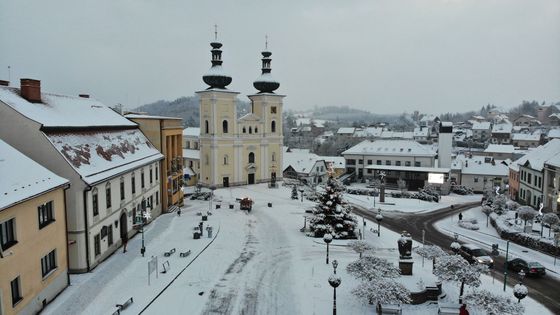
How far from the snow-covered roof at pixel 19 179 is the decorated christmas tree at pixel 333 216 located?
18.7m

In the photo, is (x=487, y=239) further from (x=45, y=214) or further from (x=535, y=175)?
(x=45, y=214)

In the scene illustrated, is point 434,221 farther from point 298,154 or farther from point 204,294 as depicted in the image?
point 298,154

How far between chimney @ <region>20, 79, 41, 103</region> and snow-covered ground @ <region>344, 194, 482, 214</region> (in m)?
35.5

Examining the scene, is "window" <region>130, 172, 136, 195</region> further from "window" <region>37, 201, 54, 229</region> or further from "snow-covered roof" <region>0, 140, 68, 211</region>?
"window" <region>37, 201, 54, 229</region>

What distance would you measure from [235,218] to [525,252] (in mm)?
24250

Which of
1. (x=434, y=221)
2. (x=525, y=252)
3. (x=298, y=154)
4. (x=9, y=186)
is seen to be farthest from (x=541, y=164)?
(x=9, y=186)

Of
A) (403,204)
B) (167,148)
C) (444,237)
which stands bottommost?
(444,237)

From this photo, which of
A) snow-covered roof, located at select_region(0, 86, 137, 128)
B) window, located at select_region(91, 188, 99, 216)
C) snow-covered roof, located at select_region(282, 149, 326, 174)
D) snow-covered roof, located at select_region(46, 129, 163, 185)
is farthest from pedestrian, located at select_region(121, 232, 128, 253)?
snow-covered roof, located at select_region(282, 149, 326, 174)

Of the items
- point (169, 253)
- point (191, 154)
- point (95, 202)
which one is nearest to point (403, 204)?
point (169, 253)

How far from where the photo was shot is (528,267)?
2627cm

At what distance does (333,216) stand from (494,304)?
16194 millimetres

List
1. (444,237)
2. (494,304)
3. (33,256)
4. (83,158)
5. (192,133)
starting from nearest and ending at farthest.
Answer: (494,304)
(33,256)
(83,158)
(444,237)
(192,133)

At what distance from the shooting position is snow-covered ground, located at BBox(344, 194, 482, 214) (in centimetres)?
4800

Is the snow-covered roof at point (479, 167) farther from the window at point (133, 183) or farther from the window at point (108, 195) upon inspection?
the window at point (108, 195)
